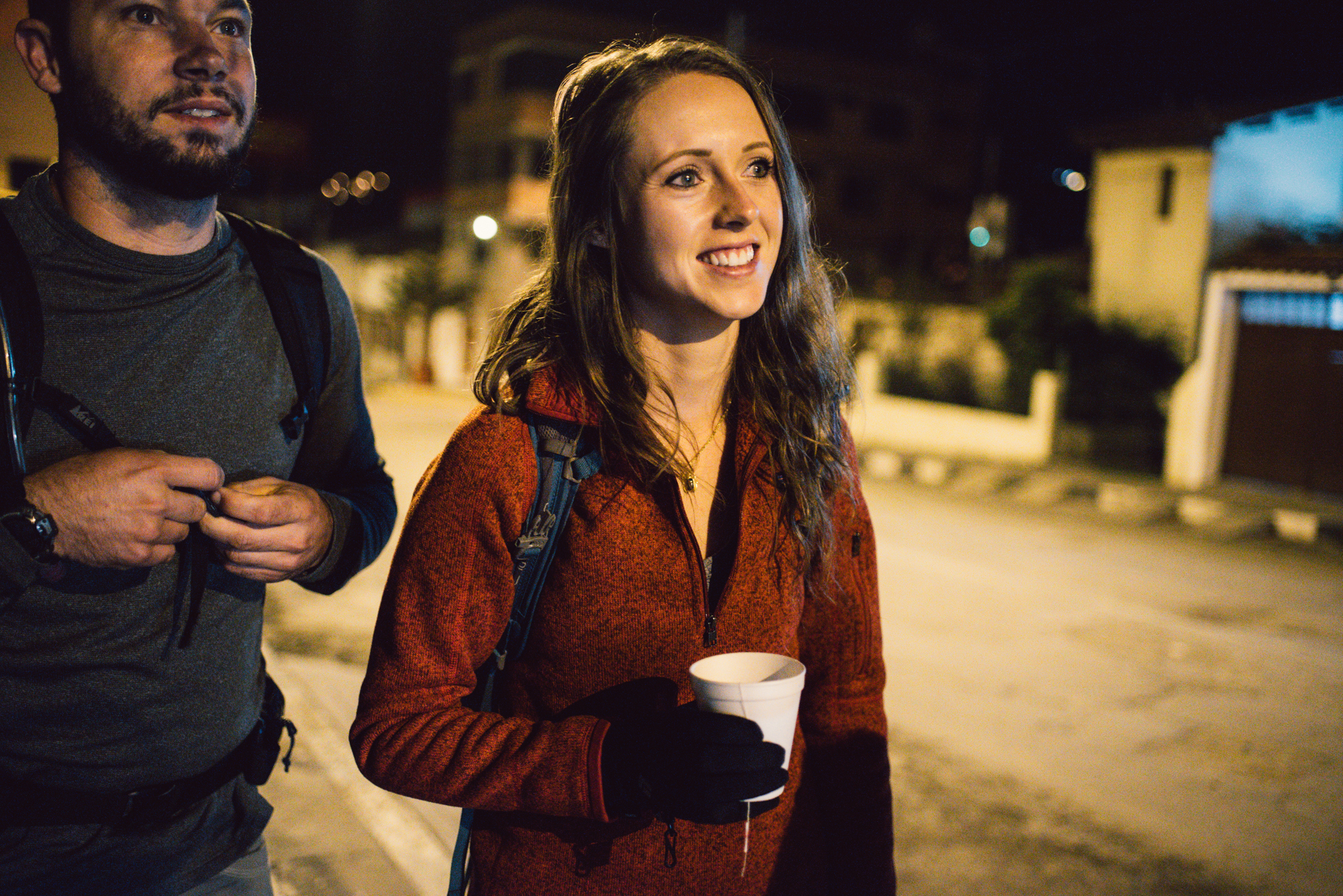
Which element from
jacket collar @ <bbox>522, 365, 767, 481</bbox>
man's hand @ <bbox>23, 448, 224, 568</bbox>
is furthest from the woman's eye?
man's hand @ <bbox>23, 448, 224, 568</bbox>

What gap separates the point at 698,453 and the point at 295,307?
2.86 feet

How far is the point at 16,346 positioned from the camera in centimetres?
171

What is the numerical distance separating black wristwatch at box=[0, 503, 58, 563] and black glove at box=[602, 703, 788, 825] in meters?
0.90

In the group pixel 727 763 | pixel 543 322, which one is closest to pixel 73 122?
pixel 543 322

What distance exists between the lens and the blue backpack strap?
163 cm

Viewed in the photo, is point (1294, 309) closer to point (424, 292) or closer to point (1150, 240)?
point (1150, 240)

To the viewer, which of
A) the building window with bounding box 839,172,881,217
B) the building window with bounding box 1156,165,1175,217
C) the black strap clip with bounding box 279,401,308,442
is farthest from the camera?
the building window with bounding box 839,172,881,217

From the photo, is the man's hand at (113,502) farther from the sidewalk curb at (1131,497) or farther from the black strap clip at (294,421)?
the sidewalk curb at (1131,497)

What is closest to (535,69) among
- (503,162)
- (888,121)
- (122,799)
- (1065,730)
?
(503,162)

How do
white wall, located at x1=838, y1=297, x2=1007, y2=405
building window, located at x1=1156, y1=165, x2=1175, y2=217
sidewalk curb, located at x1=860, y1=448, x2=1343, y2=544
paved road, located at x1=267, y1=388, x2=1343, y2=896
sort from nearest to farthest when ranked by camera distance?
paved road, located at x1=267, y1=388, x2=1343, y2=896
sidewalk curb, located at x1=860, y1=448, x2=1343, y2=544
building window, located at x1=1156, y1=165, x2=1175, y2=217
white wall, located at x1=838, y1=297, x2=1007, y2=405

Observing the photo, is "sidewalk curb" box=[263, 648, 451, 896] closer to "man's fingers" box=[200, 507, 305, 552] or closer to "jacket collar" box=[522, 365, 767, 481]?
"man's fingers" box=[200, 507, 305, 552]

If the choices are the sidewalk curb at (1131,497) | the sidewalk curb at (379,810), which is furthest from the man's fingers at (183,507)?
the sidewalk curb at (1131,497)

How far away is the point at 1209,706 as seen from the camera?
593 centimetres

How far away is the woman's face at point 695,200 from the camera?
5.93 feet
